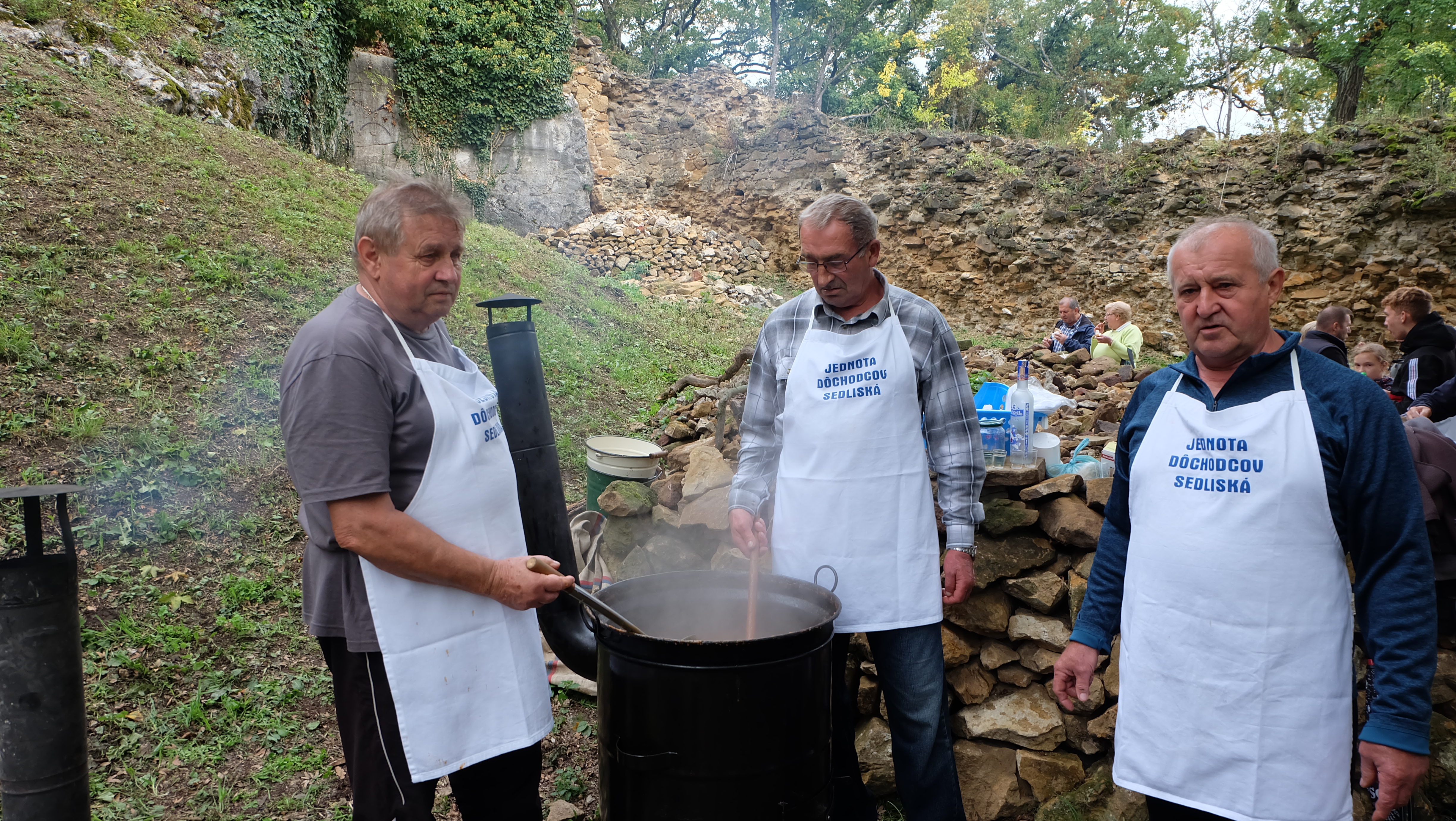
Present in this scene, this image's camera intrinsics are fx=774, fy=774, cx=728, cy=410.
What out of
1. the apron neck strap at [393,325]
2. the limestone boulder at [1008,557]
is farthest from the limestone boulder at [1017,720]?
the apron neck strap at [393,325]

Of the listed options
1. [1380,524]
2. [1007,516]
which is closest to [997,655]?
[1007,516]

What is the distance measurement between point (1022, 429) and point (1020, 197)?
521 inches

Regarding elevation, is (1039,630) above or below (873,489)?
below

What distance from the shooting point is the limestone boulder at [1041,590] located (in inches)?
112

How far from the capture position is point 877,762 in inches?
115

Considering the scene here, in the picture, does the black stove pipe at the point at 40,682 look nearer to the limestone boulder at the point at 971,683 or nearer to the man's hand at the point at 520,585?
the man's hand at the point at 520,585

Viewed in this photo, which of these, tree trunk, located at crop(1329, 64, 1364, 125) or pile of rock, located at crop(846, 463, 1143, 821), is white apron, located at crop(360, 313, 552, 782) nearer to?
pile of rock, located at crop(846, 463, 1143, 821)

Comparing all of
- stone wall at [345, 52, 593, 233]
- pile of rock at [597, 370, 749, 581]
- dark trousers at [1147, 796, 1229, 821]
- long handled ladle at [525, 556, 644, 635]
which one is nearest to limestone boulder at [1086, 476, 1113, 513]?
dark trousers at [1147, 796, 1229, 821]

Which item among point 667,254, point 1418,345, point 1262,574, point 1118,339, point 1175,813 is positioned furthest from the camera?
point 667,254

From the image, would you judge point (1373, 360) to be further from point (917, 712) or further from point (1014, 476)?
point (917, 712)

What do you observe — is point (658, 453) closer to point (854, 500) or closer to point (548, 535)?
point (548, 535)

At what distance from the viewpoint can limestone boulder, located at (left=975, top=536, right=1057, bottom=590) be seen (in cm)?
291

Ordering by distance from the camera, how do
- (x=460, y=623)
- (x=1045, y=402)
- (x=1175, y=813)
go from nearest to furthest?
1. (x=1175, y=813)
2. (x=460, y=623)
3. (x=1045, y=402)

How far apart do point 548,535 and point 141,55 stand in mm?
11451
